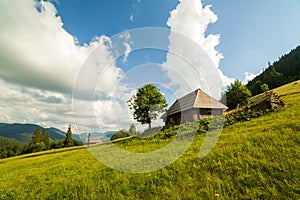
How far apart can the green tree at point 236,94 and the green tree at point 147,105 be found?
131 feet

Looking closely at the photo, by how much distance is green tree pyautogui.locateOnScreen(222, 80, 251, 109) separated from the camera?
65812 mm

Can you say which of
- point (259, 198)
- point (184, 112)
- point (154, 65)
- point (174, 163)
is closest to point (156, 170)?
point (174, 163)

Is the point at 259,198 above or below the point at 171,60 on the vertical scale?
below

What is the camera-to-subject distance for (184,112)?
30016 millimetres

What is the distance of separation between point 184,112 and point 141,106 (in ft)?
29.4

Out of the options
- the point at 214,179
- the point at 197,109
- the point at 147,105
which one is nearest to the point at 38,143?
the point at 147,105

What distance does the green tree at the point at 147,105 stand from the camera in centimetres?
3441

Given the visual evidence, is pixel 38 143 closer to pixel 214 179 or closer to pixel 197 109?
pixel 197 109

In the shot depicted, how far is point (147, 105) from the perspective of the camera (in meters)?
34.8

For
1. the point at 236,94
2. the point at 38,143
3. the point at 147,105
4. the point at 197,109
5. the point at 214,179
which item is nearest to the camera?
the point at 214,179

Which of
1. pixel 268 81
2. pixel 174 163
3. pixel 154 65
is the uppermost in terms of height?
pixel 268 81

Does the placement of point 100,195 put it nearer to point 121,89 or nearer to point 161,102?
point 121,89

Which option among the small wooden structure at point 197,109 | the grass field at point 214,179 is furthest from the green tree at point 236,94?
the grass field at point 214,179

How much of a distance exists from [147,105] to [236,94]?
154 feet
